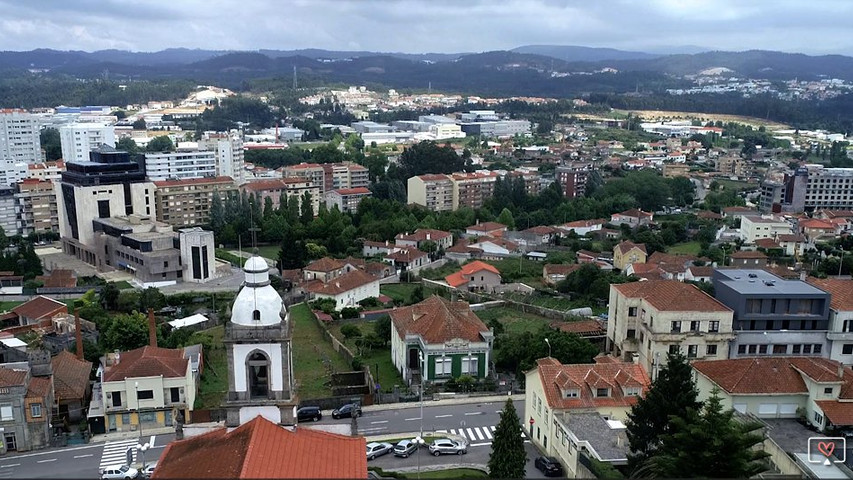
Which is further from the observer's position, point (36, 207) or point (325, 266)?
point (36, 207)

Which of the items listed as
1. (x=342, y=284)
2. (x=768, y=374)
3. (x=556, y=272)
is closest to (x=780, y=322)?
(x=768, y=374)

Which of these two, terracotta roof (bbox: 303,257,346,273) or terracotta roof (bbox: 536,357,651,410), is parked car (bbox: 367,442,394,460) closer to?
terracotta roof (bbox: 536,357,651,410)

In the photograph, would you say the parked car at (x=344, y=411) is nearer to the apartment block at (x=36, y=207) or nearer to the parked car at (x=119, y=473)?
the parked car at (x=119, y=473)

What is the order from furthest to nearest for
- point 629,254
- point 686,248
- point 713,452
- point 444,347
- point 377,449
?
point 686,248, point 629,254, point 444,347, point 377,449, point 713,452

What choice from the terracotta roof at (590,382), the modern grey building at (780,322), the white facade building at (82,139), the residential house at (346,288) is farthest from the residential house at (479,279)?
the white facade building at (82,139)

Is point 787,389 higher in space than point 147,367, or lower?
higher

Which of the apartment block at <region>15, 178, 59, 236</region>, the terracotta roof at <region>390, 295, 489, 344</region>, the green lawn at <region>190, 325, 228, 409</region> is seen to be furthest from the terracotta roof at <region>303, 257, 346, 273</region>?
the apartment block at <region>15, 178, 59, 236</region>

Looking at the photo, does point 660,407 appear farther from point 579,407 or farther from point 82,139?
point 82,139
